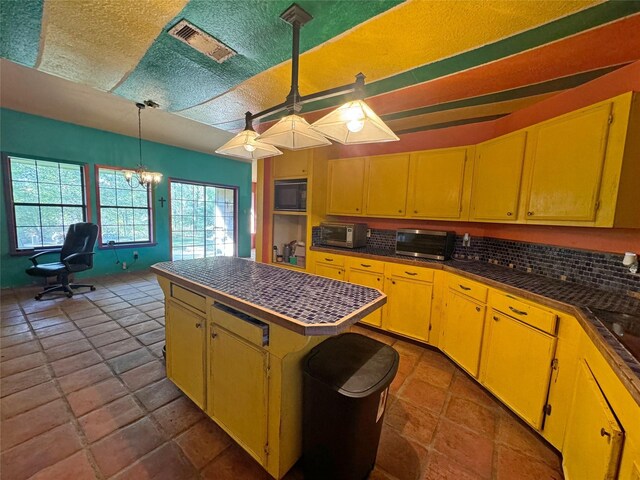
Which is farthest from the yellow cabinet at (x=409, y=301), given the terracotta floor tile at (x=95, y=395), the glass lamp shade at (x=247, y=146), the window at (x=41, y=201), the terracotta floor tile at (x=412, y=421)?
the window at (x=41, y=201)

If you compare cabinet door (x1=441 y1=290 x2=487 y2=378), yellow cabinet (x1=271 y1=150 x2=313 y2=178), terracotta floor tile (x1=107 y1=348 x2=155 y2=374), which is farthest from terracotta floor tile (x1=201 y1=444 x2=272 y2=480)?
yellow cabinet (x1=271 y1=150 x2=313 y2=178)

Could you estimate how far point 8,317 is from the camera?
296cm

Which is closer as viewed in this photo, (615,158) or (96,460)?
(96,460)

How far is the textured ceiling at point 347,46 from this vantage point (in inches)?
50.9

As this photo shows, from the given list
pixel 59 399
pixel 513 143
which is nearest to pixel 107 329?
pixel 59 399

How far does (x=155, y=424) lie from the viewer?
162 centimetres

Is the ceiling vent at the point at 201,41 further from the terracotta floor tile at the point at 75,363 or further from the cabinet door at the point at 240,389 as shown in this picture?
the terracotta floor tile at the point at 75,363

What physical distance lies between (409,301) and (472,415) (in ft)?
3.52

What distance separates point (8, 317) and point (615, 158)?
19.3 feet

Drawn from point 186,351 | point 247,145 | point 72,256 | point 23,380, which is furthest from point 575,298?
point 72,256

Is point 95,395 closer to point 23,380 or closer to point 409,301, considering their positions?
point 23,380

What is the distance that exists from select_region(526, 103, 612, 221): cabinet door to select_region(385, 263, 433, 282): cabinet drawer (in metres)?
0.97

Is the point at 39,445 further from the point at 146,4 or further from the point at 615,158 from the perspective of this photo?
the point at 615,158

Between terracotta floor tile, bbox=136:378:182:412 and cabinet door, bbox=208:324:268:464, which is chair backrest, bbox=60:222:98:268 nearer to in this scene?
Result: terracotta floor tile, bbox=136:378:182:412
